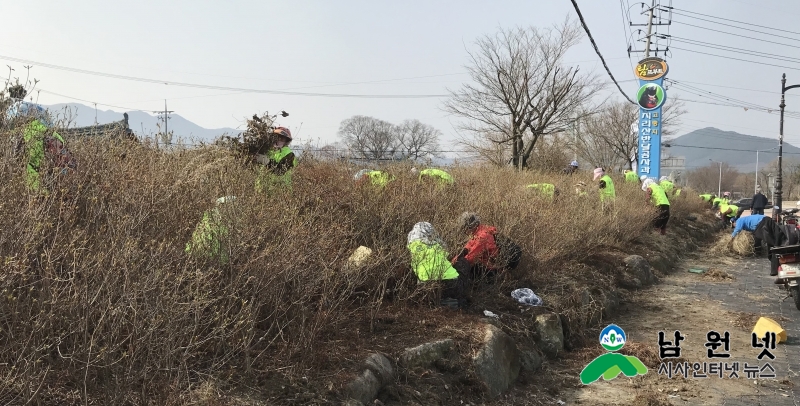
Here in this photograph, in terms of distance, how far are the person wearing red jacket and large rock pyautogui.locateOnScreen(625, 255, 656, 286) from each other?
14.3ft

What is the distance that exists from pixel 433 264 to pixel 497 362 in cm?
94

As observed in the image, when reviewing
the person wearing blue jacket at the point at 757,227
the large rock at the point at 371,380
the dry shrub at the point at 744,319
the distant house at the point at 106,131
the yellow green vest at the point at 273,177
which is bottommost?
the dry shrub at the point at 744,319

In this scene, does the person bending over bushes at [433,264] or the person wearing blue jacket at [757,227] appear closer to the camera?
the person bending over bushes at [433,264]

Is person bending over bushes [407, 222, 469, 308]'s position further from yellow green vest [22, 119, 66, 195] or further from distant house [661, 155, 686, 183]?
distant house [661, 155, 686, 183]

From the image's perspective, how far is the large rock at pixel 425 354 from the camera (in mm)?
3951

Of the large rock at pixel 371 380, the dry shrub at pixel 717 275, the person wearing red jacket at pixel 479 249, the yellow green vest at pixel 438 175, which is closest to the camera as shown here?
the large rock at pixel 371 380

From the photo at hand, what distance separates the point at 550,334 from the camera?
214 inches

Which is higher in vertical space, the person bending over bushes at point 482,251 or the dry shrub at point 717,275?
the person bending over bushes at point 482,251

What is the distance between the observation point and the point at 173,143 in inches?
243

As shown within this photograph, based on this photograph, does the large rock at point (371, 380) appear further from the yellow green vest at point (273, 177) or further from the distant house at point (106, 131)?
the distant house at point (106, 131)

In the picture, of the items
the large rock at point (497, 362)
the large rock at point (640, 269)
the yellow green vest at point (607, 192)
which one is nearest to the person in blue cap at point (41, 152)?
the large rock at point (497, 362)

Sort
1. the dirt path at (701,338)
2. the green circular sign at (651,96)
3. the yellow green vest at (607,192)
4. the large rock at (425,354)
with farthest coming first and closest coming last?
the green circular sign at (651,96) → the yellow green vest at (607,192) → the dirt path at (701,338) → the large rock at (425,354)

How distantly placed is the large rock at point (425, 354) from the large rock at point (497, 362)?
0.27 meters

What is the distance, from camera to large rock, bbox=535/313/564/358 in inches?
211
